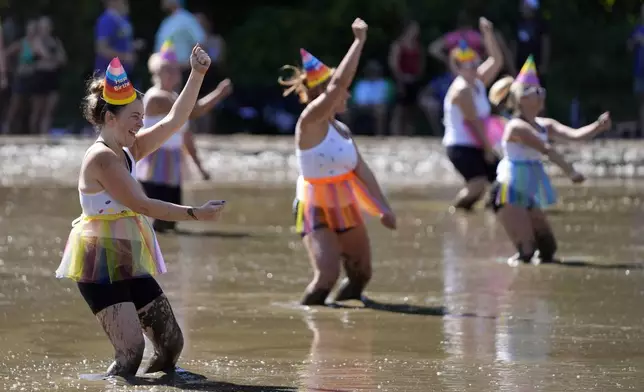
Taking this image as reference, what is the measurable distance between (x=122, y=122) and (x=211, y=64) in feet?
48.2

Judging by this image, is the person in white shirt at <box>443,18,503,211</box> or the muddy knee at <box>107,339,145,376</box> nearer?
the muddy knee at <box>107,339,145,376</box>

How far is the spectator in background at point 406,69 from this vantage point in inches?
923

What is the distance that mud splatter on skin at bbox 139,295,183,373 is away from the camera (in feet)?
24.5

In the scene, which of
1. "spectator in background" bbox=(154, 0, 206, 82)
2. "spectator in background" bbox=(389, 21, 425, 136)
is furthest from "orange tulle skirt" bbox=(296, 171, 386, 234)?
"spectator in background" bbox=(389, 21, 425, 136)

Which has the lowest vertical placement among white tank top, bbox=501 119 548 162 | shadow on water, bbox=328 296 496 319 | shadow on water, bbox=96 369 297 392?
shadow on water, bbox=96 369 297 392

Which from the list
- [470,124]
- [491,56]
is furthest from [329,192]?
[491,56]

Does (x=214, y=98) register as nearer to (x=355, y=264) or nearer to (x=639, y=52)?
(x=355, y=264)

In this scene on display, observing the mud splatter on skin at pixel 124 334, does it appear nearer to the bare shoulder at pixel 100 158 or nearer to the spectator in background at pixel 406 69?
the bare shoulder at pixel 100 158

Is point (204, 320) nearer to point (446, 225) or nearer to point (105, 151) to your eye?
point (105, 151)

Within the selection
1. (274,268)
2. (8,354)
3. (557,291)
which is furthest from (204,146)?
(8,354)

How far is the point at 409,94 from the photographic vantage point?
2380 centimetres

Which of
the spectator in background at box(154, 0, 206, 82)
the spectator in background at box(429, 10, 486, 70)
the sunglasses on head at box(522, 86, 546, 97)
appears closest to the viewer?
the sunglasses on head at box(522, 86, 546, 97)

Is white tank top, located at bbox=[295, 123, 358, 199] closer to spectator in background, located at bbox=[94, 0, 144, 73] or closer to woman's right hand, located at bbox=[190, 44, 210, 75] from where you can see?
woman's right hand, located at bbox=[190, 44, 210, 75]

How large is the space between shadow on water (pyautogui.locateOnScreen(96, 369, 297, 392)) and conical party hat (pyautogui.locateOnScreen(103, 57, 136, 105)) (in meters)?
1.22
